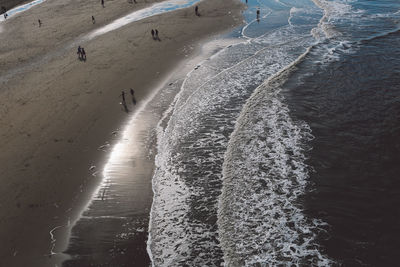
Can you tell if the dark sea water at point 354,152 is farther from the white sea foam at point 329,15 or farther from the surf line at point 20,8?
the surf line at point 20,8

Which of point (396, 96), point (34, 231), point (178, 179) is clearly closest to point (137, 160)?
point (178, 179)

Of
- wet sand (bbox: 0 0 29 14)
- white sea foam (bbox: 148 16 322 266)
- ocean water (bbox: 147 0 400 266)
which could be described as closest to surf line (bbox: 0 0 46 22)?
wet sand (bbox: 0 0 29 14)

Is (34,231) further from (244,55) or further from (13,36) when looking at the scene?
(13,36)

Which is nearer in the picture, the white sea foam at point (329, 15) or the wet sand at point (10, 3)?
the white sea foam at point (329, 15)

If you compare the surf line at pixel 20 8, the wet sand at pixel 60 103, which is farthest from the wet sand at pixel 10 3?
the wet sand at pixel 60 103

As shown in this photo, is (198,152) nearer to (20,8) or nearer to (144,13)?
(144,13)

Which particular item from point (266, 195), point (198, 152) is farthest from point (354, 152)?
point (198, 152)
